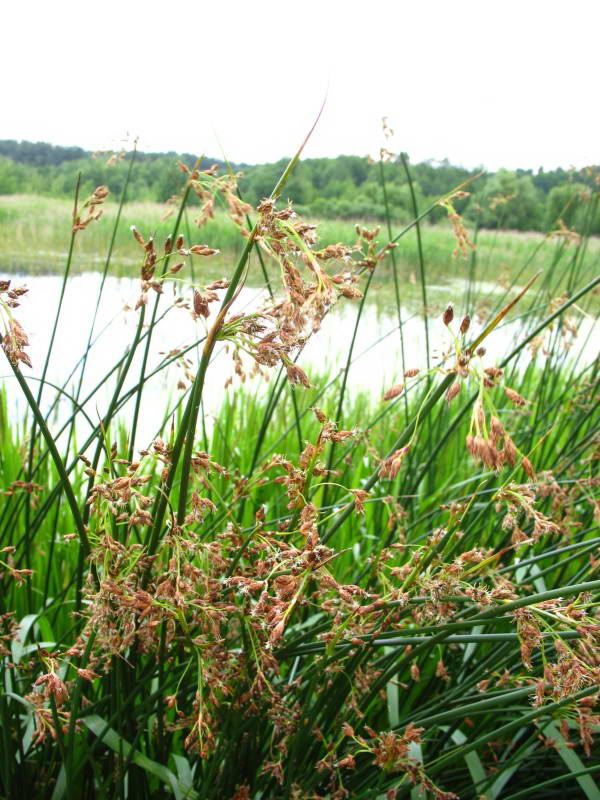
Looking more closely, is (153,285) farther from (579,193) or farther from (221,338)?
(579,193)

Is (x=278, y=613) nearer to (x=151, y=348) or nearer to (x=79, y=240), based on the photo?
(x=151, y=348)

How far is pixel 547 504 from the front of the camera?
1.21 meters

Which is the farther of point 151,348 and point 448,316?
point 151,348

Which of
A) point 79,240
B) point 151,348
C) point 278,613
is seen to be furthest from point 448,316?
point 79,240

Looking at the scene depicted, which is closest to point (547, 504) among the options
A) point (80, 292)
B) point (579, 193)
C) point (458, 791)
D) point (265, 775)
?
point (458, 791)

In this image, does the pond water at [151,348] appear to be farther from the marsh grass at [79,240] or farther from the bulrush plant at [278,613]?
the bulrush plant at [278,613]

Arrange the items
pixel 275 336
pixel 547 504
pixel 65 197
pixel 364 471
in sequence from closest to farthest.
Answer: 1. pixel 275 336
2. pixel 547 504
3. pixel 364 471
4. pixel 65 197

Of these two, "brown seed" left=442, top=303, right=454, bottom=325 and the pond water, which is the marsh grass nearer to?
the pond water

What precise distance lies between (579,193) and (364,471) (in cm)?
99

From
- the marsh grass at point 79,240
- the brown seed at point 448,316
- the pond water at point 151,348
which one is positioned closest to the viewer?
the brown seed at point 448,316

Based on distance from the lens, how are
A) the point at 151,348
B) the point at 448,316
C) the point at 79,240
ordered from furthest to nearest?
1. the point at 79,240
2. the point at 151,348
3. the point at 448,316

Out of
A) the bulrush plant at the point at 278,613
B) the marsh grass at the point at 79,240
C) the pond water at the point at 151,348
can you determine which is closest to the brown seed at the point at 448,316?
the bulrush plant at the point at 278,613

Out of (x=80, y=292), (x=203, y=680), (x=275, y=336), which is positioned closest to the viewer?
(x=275, y=336)

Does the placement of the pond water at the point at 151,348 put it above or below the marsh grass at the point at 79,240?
below
